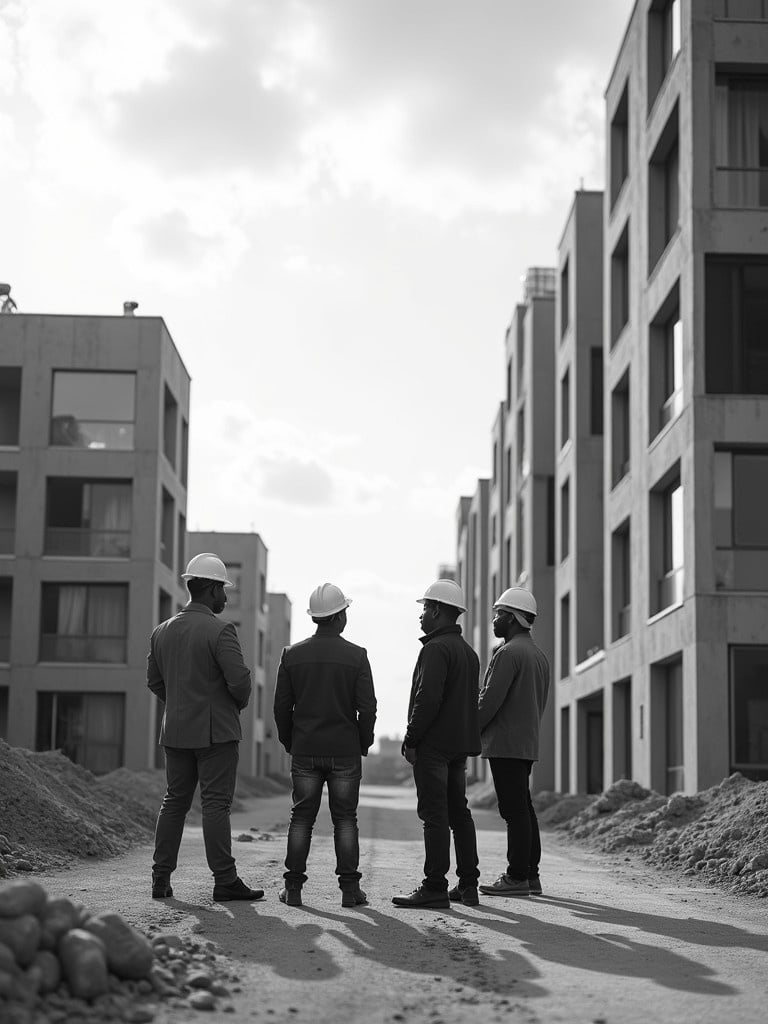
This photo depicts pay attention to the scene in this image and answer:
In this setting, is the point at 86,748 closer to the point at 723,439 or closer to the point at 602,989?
the point at 723,439

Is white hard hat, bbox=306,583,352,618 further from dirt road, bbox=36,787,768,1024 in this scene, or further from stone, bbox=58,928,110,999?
stone, bbox=58,928,110,999

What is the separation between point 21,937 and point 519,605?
5541 millimetres

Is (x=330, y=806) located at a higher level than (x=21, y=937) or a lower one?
higher

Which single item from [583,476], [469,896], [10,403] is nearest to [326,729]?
[469,896]

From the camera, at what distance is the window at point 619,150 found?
29753 millimetres

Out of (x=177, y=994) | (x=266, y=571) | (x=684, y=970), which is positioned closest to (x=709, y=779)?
(x=684, y=970)

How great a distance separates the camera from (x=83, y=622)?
37656 millimetres

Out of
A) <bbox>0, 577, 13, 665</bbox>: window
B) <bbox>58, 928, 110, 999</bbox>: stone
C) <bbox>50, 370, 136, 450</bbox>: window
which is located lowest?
<bbox>58, 928, 110, 999</bbox>: stone

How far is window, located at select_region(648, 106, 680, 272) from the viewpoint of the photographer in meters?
25.1

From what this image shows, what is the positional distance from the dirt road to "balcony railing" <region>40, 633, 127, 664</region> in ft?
83.3

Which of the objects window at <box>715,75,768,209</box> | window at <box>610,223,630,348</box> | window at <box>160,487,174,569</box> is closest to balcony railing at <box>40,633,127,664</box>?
window at <box>160,487,174,569</box>

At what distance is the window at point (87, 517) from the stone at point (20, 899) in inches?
1289

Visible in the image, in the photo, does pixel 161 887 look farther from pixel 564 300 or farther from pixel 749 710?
pixel 564 300

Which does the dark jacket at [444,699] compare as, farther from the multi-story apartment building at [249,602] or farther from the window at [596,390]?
the multi-story apartment building at [249,602]
